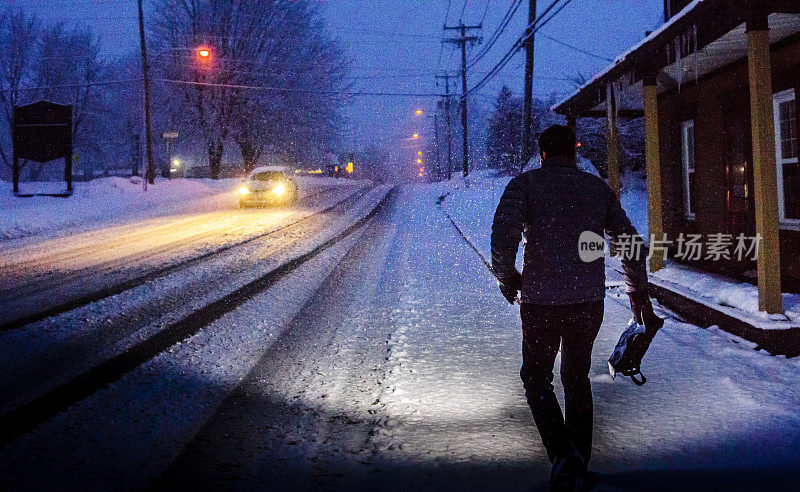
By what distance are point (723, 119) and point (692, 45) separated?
336 centimetres

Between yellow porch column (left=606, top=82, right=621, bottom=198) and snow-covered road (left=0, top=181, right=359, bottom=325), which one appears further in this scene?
yellow porch column (left=606, top=82, right=621, bottom=198)

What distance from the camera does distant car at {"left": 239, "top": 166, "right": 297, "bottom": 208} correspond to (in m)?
27.5

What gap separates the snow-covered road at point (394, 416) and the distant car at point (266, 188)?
20.9 metres

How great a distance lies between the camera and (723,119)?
1088cm

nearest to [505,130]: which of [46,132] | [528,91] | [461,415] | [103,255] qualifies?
[528,91]

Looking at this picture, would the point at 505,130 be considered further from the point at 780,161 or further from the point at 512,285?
the point at 512,285

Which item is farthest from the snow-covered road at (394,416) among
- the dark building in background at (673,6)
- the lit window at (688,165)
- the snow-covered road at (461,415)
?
the dark building in background at (673,6)

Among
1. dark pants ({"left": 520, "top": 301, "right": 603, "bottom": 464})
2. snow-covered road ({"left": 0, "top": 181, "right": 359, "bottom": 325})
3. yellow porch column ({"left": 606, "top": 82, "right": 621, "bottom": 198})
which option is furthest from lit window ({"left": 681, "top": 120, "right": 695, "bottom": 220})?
dark pants ({"left": 520, "top": 301, "right": 603, "bottom": 464})

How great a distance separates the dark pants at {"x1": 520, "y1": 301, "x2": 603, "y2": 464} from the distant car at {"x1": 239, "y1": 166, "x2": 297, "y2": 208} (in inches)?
991

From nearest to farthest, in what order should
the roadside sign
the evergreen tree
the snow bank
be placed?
the snow bank, the roadside sign, the evergreen tree

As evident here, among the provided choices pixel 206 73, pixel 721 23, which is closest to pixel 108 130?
pixel 206 73

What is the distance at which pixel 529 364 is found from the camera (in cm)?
334

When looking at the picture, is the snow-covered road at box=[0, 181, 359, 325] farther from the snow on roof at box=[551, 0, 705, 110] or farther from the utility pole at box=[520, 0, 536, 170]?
the utility pole at box=[520, 0, 536, 170]

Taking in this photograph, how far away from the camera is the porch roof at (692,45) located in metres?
6.88
